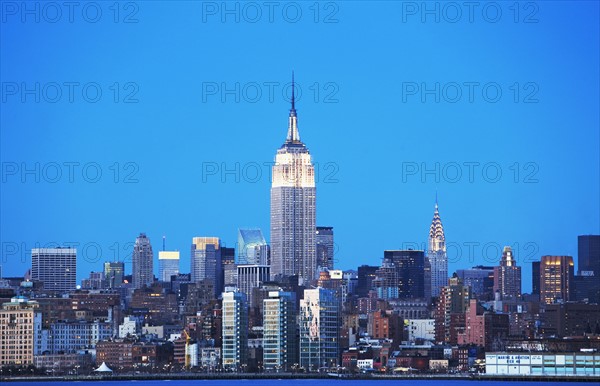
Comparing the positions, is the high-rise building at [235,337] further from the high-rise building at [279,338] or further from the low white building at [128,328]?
the low white building at [128,328]

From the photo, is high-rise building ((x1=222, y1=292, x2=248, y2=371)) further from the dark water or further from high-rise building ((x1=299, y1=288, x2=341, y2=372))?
the dark water

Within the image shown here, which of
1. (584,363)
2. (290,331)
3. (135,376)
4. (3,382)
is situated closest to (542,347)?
(584,363)

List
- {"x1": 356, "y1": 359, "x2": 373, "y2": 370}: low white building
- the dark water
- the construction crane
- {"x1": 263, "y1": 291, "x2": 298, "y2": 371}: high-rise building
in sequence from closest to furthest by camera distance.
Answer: the dark water, {"x1": 263, "y1": 291, "x2": 298, "y2": 371}: high-rise building, {"x1": 356, "y1": 359, "x2": 373, "y2": 370}: low white building, the construction crane

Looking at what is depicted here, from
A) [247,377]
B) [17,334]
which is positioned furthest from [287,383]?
[17,334]

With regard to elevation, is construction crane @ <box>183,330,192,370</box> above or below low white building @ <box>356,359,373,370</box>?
above

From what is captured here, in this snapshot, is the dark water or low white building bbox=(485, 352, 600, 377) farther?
low white building bbox=(485, 352, 600, 377)

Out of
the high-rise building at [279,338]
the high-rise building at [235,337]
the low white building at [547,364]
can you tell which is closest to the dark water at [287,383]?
the low white building at [547,364]

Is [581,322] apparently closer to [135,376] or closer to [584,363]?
[584,363]

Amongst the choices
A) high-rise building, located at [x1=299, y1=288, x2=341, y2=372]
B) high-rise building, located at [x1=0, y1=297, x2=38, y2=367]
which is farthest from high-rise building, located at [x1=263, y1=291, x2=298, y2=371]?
high-rise building, located at [x1=0, y1=297, x2=38, y2=367]
